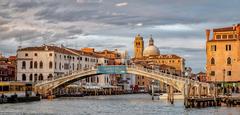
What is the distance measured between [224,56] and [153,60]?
64.7m

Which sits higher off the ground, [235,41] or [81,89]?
[235,41]

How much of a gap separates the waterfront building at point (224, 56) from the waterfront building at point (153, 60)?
48.8m

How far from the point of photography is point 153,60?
386 ft

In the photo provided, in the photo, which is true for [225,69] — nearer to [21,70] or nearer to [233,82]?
[233,82]

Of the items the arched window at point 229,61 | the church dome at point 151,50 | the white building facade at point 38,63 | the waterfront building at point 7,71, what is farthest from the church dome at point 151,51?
the arched window at point 229,61

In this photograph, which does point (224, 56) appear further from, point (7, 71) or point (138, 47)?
point (138, 47)

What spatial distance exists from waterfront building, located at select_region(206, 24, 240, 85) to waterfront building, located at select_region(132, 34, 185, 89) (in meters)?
48.8

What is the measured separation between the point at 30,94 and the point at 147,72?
10753mm

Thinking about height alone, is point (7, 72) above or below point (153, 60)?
below

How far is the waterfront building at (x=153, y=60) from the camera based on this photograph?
109 m

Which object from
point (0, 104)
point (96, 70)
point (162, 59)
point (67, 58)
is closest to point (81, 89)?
point (67, 58)

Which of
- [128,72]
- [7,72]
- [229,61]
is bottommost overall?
[128,72]

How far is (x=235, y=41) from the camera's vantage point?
53.2 meters

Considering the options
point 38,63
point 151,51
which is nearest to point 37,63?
point 38,63
